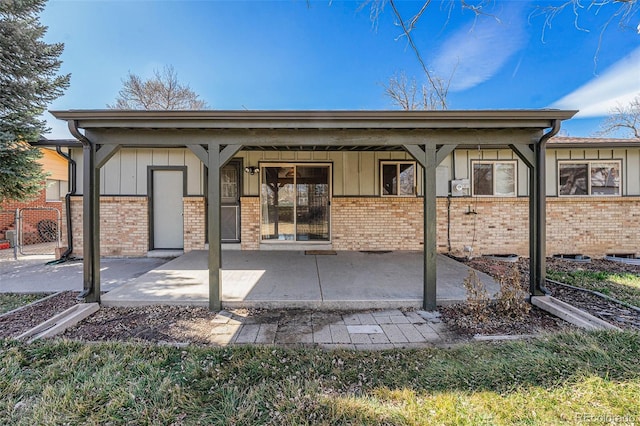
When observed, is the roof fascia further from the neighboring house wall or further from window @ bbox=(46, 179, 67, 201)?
window @ bbox=(46, 179, 67, 201)

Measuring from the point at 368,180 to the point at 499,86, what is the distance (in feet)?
24.9

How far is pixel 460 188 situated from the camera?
709cm

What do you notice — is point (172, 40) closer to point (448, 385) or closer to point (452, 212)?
point (452, 212)

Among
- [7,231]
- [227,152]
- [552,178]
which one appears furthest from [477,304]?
[7,231]

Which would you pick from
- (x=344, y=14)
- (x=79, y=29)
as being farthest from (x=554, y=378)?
(x=79, y=29)

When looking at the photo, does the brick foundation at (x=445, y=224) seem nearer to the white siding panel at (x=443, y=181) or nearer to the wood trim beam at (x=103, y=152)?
the white siding panel at (x=443, y=181)

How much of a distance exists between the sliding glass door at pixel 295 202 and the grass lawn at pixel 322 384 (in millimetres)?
4809

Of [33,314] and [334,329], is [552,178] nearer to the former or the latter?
[334,329]

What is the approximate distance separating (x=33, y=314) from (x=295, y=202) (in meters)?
5.17

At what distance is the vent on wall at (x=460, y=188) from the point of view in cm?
710

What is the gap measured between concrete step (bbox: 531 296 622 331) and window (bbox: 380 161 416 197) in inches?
157

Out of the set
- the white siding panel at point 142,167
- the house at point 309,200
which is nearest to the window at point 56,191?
the house at point 309,200

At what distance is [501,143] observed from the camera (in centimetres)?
372

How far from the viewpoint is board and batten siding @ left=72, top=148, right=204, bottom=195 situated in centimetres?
693
